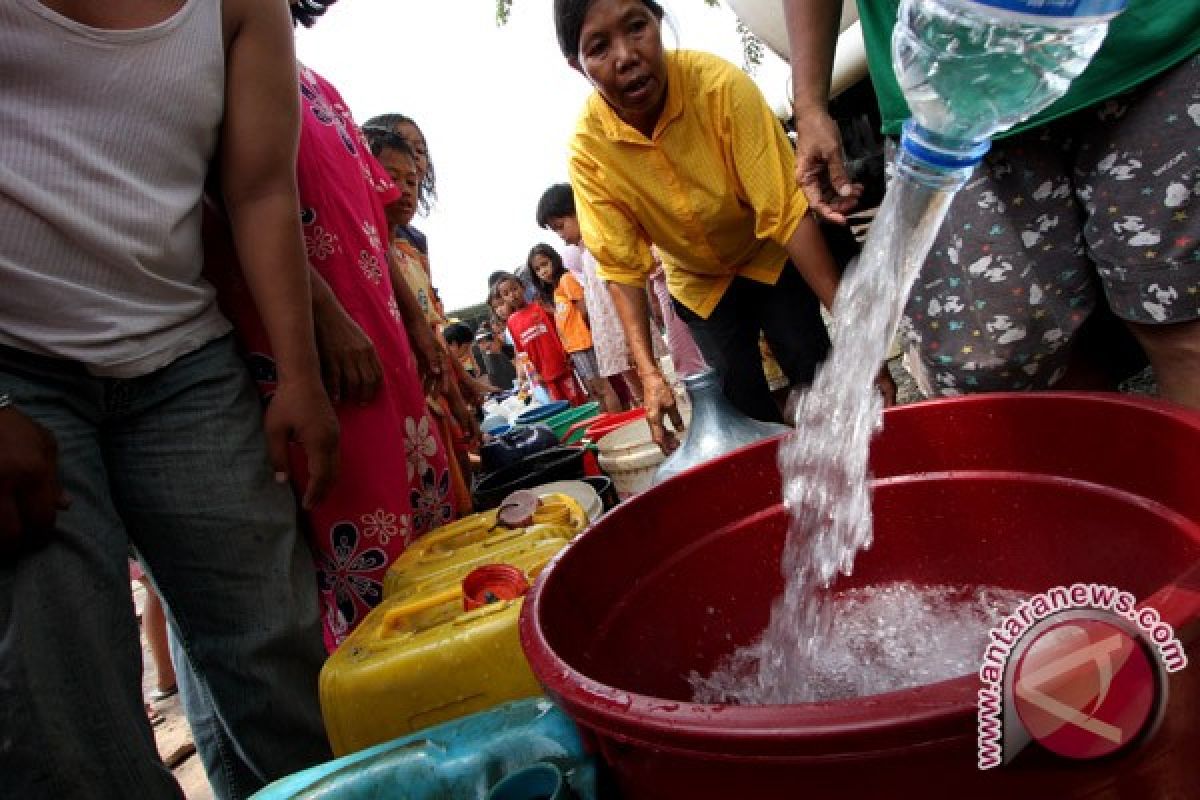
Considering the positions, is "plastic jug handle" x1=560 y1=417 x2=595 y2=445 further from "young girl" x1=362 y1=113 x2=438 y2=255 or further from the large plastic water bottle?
the large plastic water bottle

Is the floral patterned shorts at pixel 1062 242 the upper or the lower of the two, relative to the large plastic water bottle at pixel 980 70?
lower

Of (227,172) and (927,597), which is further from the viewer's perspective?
(227,172)

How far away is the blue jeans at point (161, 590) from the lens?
82 centimetres

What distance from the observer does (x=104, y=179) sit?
988mm

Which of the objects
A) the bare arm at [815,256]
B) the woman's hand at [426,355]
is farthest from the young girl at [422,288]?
the bare arm at [815,256]

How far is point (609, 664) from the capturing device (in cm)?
78

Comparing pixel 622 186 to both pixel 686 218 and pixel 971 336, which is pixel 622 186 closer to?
pixel 686 218

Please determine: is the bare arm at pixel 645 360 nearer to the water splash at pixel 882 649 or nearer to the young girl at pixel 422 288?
the young girl at pixel 422 288

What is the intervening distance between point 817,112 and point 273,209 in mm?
931

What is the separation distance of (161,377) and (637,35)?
1310mm

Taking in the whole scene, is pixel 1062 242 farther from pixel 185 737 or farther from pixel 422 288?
pixel 185 737

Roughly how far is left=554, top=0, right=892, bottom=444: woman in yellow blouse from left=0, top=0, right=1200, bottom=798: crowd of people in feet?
1.68

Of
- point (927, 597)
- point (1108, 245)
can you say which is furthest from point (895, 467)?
point (1108, 245)

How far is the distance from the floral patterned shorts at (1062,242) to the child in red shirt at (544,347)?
5.81 metres
